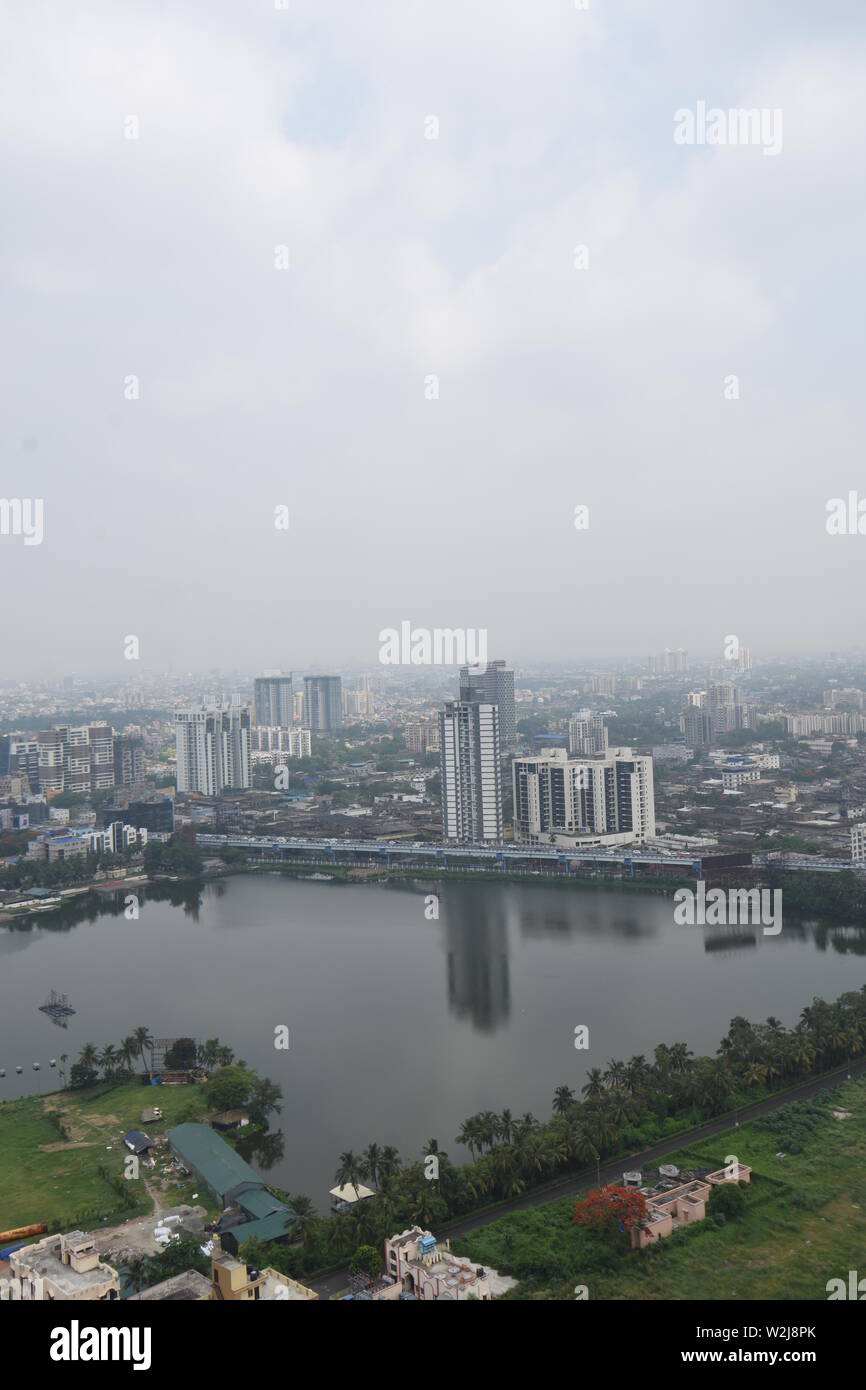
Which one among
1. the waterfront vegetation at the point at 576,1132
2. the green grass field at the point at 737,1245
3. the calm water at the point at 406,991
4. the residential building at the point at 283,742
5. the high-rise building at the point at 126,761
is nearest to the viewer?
the green grass field at the point at 737,1245

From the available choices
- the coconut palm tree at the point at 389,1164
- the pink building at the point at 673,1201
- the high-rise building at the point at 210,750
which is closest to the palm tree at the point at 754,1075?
the pink building at the point at 673,1201

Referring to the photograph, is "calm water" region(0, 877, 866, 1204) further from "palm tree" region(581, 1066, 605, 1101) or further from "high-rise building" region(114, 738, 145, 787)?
"high-rise building" region(114, 738, 145, 787)

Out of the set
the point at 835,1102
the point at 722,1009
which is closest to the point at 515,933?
the point at 722,1009

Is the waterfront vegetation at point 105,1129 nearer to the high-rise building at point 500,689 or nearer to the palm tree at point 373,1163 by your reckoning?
the palm tree at point 373,1163

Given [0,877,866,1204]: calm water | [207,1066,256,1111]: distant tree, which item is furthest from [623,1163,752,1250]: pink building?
[207,1066,256,1111]: distant tree

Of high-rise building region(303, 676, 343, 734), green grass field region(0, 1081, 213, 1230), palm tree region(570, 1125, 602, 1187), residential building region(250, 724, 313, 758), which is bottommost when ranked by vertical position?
green grass field region(0, 1081, 213, 1230)
